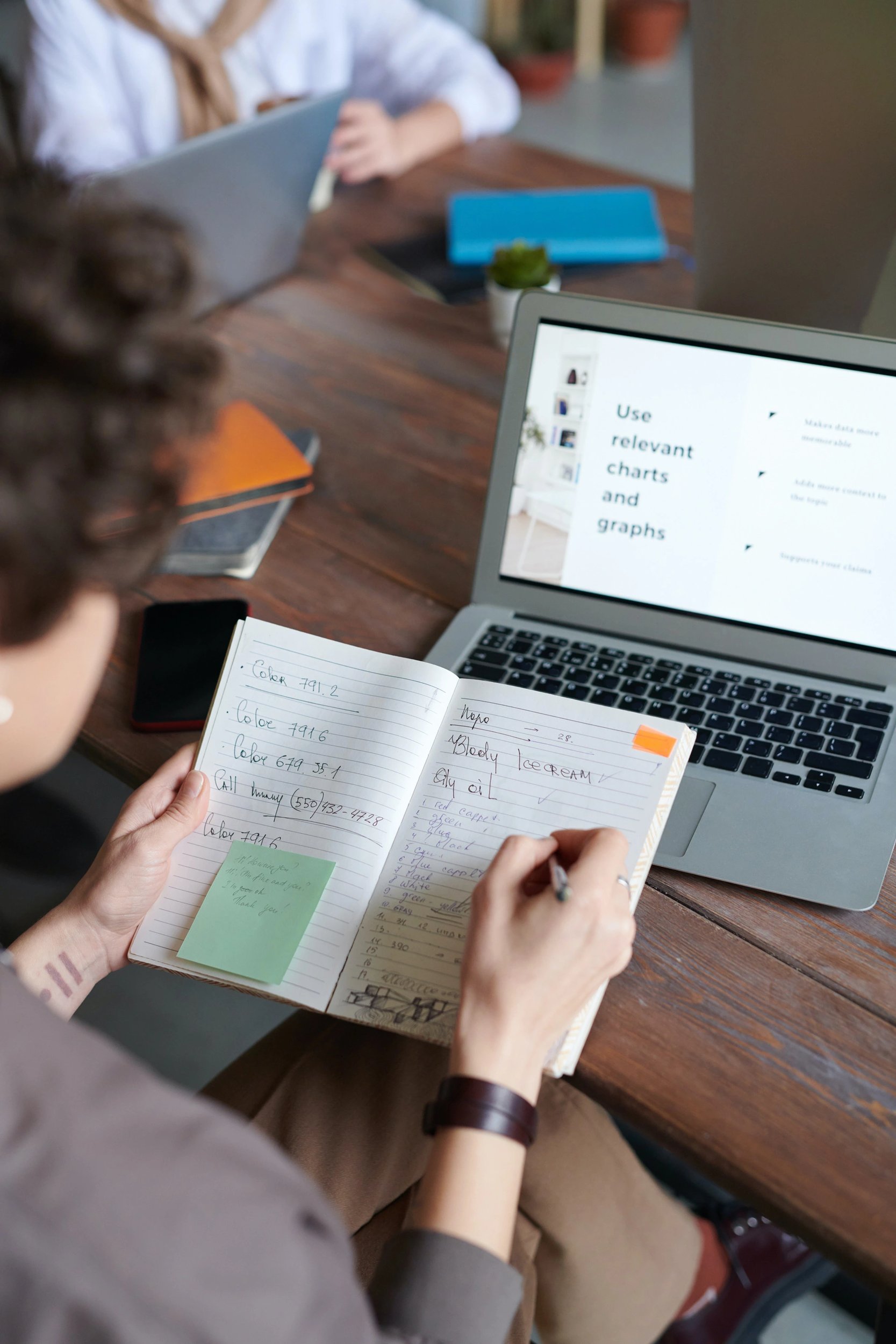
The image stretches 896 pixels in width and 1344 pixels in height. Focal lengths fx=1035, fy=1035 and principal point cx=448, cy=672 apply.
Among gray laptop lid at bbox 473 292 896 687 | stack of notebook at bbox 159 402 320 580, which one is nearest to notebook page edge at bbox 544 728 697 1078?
gray laptop lid at bbox 473 292 896 687

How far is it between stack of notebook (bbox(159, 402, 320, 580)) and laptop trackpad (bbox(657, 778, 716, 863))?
49cm

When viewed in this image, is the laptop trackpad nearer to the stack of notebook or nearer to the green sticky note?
the green sticky note

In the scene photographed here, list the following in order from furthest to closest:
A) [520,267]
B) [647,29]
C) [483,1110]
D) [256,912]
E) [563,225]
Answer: [647,29] < [563,225] < [520,267] < [256,912] < [483,1110]

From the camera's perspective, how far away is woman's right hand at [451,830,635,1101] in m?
0.61

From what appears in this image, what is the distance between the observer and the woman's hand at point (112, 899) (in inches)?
29.0

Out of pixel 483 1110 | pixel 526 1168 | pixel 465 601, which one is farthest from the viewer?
pixel 465 601

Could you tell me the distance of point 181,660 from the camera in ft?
3.01

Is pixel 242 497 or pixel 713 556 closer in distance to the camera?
pixel 713 556

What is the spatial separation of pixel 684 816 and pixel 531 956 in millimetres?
200

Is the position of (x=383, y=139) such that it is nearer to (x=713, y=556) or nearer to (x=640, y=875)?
(x=713, y=556)

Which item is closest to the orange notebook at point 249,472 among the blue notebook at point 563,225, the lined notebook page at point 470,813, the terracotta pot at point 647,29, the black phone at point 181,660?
the black phone at point 181,660

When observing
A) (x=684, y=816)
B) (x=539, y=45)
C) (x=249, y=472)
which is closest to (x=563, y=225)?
(x=249, y=472)

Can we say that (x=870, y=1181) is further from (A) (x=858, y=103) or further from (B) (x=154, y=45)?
(B) (x=154, y=45)

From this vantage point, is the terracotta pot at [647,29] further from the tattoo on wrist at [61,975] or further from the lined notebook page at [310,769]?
the tattoo on wrist at [61,975]
